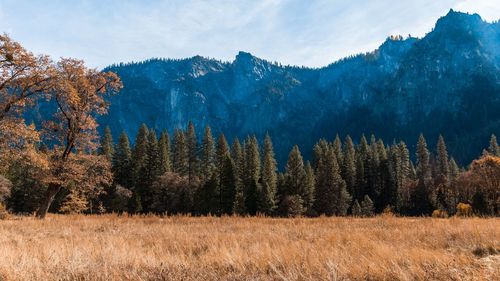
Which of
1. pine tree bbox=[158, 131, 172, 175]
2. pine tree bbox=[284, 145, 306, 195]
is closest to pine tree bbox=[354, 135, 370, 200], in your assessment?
pine tree bbox=[284, 145, 306, 195]

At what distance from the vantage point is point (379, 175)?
315 ft

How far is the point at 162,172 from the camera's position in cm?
7769

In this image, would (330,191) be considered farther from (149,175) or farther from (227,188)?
(149,175)

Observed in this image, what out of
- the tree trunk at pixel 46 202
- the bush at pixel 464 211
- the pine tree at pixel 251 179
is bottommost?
the bush at pixel 464 211

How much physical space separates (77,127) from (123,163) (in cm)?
5914

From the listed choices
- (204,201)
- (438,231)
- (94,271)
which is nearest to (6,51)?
(94,271)

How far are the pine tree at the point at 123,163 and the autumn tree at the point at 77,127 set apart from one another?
→ 55905 millimetres

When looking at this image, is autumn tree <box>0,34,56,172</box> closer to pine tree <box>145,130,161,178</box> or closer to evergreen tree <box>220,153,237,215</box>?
evergreen tree <box>220,153,237,215</box>

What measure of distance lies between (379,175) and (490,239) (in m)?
91.4

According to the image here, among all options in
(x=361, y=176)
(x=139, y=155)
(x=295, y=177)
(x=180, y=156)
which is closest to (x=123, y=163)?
(x=139, y=155)

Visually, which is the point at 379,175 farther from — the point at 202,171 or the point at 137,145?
the point at 137,145

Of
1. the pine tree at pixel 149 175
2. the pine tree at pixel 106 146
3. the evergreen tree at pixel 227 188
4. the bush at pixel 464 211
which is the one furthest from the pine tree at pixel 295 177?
the bush at pixel 464 211

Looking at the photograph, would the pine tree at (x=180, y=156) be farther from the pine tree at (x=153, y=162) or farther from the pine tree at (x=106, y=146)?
the pine tree at (x=106, y=146)

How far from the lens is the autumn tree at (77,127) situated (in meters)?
21.3
